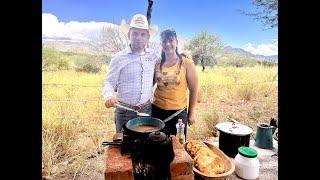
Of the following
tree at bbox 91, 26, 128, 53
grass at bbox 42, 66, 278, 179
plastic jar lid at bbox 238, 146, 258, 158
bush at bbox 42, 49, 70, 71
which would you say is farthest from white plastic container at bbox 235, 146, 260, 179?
bush at bbox 42, 49, 70, 71

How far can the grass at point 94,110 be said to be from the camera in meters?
2.29

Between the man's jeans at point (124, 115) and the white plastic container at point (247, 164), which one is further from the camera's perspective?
the man's jeans at point (124, 115)

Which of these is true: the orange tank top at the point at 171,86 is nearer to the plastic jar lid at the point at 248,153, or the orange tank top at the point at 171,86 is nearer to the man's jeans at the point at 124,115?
the man's jeans at the point at 124,115

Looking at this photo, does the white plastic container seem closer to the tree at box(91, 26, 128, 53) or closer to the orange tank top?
the orange tank top

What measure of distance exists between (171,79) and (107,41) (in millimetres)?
1592

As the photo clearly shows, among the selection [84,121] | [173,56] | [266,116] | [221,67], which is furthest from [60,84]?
[266,116]

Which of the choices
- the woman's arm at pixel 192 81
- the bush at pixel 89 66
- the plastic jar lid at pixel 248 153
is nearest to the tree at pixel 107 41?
the bush at pixel 89 66

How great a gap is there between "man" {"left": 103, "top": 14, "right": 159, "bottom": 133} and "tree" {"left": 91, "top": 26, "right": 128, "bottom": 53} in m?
1.17

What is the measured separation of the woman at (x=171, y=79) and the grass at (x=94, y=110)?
0.77 meters

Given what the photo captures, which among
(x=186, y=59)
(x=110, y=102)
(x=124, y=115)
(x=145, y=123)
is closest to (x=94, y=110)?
(x=124, y=115)

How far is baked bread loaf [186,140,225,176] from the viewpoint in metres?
1.18
